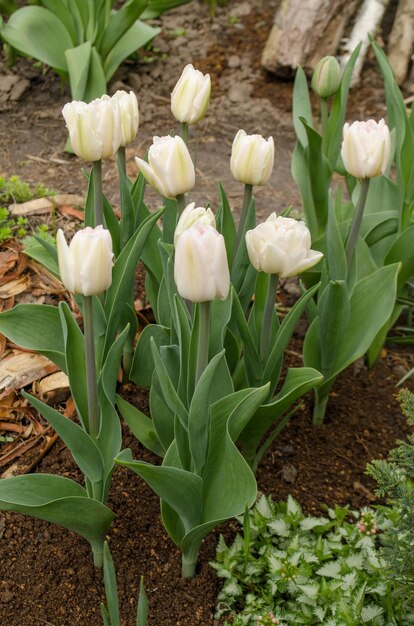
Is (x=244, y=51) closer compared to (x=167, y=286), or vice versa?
(x=167, y=286)

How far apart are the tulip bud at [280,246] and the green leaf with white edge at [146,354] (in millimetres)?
479

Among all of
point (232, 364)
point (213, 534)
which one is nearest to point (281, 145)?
point (232, 364)

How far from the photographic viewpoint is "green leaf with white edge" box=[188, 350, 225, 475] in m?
1.57

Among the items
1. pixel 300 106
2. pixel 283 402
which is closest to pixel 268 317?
pixel 283 402

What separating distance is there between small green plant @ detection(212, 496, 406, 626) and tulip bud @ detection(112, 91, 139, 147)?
94 centimetres

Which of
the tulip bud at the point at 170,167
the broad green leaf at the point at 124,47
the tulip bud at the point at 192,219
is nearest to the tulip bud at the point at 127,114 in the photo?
the tulip bud at the point at 170,167

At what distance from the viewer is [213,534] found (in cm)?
209

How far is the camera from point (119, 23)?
12.4 feet

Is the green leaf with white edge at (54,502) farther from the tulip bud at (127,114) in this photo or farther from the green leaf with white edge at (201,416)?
the tulip bud at (127,114)

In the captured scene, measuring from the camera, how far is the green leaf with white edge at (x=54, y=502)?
1640 mm

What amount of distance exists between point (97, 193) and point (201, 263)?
59 centimetres

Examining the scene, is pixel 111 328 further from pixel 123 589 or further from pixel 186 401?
pixel 123 589

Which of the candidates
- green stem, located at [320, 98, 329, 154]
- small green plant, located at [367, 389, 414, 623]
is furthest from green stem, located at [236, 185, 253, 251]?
green stem, located at [320, 98, 329, 154]

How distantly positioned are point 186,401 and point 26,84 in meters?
2.79
